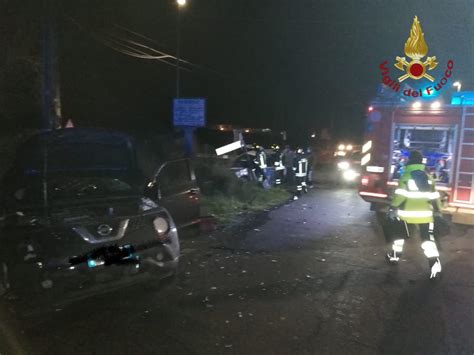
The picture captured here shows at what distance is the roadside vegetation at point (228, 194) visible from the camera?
10.9 metres

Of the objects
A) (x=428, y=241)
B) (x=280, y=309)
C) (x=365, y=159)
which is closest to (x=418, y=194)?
(x=428, y=241)

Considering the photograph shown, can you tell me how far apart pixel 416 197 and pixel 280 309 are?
2459 millimetres

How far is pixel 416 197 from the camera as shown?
5938 millimetres

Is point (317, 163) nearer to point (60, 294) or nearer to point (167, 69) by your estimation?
point (167, 69)

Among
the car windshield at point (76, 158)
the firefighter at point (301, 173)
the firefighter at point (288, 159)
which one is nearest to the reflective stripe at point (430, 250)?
the car windshield at point (76, 158)

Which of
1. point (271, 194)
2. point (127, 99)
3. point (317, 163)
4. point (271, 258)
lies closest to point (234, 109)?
point (127, 99)

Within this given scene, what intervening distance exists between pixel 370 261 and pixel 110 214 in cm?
393

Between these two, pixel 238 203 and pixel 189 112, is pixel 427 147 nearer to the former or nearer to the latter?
pixel 238 203

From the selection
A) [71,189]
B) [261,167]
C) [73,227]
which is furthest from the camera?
[261,167]

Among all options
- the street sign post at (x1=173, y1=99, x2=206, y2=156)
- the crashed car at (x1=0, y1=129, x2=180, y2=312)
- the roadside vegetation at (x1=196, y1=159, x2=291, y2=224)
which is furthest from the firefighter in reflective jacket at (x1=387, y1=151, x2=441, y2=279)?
the street sign post at (x1=173, y1=99, x2=206, y2=156)

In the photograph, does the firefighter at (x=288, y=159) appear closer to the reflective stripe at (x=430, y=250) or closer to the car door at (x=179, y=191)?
the car door at (x=179, y=191)

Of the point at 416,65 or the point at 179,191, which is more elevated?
the point at 416,65

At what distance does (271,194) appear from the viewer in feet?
43.8

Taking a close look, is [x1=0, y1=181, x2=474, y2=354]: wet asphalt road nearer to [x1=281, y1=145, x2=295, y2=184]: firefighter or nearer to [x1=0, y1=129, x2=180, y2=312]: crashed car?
[x1=0, y1=129, x2=180, y2=312]: crashed car
